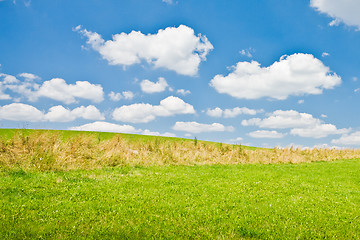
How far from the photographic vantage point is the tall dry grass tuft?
59.9 ft

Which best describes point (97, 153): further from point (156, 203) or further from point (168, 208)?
point (168, 208)

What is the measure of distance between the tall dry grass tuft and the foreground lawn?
10.8 feet

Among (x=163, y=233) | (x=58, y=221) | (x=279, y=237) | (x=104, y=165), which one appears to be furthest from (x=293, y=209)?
(x=104, y=165)

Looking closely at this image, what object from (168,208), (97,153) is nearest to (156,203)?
(168,208)

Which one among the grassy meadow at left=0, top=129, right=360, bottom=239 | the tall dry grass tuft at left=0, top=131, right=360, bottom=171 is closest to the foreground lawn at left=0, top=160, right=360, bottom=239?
the grassy meadow at left=0, top=129, right=360, bottom=239

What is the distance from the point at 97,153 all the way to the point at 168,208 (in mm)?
13717

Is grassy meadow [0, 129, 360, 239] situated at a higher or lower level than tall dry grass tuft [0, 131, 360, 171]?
lower

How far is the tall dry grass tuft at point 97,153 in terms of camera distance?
1827 centimetres

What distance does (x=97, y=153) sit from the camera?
877 inches

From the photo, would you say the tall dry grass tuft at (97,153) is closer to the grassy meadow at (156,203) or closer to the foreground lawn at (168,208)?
the grassy meadow at (156,203)

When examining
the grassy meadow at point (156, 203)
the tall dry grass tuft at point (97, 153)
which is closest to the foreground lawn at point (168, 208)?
the grassy meadow at point (156, 203)

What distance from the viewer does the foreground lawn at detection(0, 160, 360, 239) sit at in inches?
325

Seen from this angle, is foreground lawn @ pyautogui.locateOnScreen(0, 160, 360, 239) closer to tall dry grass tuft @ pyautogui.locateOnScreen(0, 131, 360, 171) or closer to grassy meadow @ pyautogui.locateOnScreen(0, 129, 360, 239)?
grassy meadow @ pyautogui.locateOnScreen(0, 129, 360, 239)

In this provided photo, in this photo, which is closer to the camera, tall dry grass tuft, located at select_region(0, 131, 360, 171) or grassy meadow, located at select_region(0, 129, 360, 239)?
grassy meadow, located at select_region(0, 129, 360, 239)
